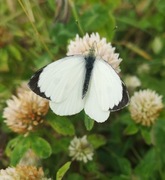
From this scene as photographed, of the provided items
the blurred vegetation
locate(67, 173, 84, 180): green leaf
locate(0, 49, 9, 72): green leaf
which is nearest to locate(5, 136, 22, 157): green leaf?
the blurred vegetation

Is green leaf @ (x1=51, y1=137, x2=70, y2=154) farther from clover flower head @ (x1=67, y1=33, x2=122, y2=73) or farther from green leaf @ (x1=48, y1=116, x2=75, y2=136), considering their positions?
clover flower head @ (x1=67, y1=33, x2=122, y2=73)

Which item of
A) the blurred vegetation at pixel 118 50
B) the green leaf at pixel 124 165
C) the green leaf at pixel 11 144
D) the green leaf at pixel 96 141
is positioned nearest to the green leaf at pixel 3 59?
the blurred vegetation at pixel 118 50

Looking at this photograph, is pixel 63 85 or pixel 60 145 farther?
pixel 60 145

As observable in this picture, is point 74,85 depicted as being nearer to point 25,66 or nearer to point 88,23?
point 88,23

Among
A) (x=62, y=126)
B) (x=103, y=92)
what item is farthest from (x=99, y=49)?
(x=62, y=126)

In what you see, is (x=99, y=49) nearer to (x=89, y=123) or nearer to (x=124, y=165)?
(x=89, y=123)

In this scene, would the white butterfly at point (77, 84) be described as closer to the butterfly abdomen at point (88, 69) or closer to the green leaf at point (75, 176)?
the butterfly abdomen at point (88, 69)

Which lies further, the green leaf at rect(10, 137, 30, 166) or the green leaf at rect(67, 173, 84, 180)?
the green leaf at rect(67, 173, 84, 180)

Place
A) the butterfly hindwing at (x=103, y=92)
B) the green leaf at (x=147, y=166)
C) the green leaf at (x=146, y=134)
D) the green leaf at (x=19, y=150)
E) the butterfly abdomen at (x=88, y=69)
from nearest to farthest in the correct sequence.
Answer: the butterfly hindwing at (x=103, y=92)
the butterfly abdomen at (x=88, y=69)
the green leaf at (x=19, y=150)
the green leaf at (x=146, y=134)
the green leaf at (x=147, y=166)
